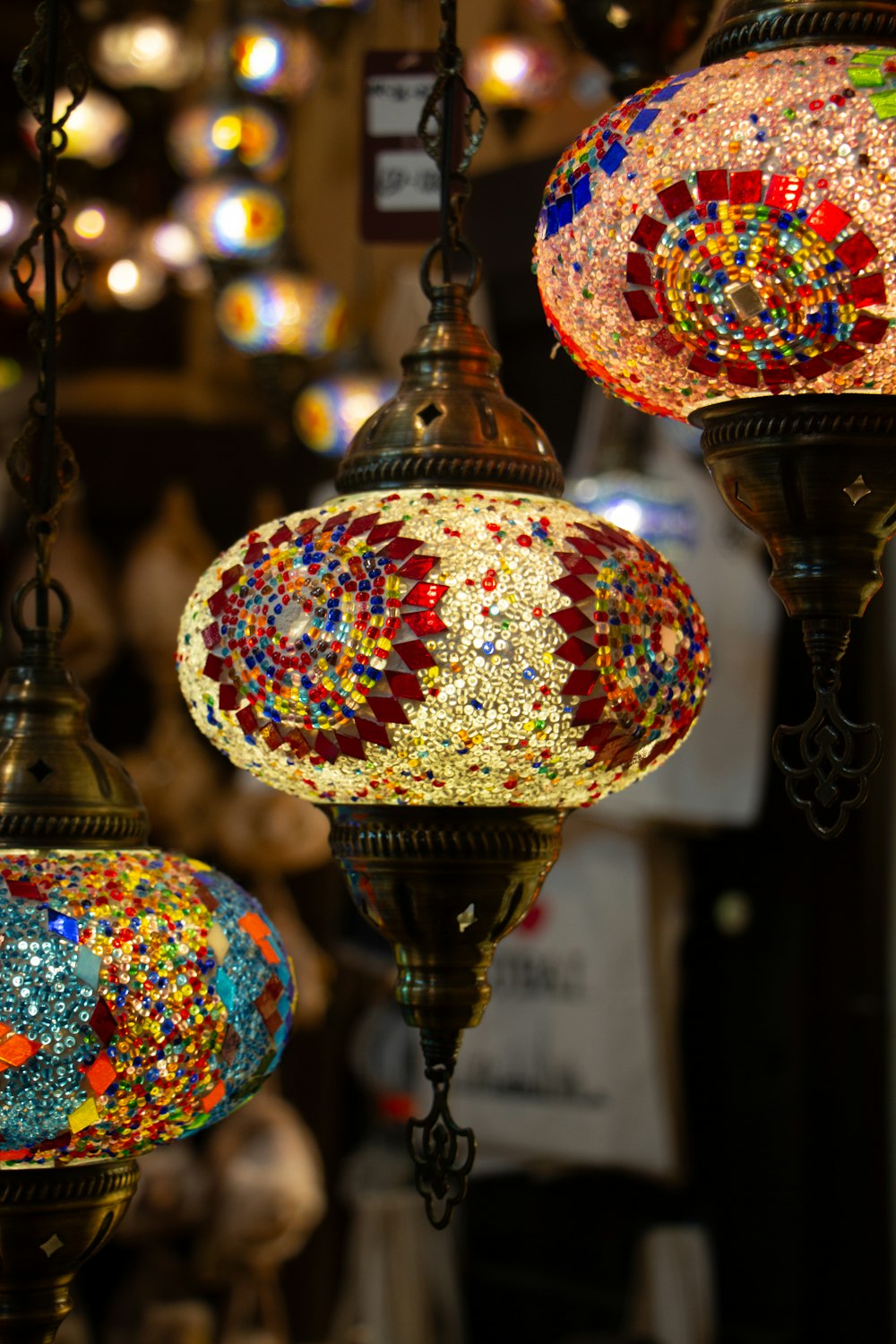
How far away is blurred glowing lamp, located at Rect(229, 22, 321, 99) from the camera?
306cm

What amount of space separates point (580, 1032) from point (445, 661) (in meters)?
2.23

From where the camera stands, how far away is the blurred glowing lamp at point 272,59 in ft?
10.0

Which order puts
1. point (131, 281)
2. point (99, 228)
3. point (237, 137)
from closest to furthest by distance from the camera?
point (237, 137) < point (99, 228) < point (131, 281)

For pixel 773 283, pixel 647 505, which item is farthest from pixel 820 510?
pixel 647 505

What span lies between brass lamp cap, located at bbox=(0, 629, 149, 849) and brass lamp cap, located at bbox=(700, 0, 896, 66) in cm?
49

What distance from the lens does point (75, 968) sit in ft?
3.00

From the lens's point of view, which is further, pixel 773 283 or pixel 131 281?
pixel 131 281

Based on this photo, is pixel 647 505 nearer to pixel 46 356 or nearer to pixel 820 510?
pixel 46 356

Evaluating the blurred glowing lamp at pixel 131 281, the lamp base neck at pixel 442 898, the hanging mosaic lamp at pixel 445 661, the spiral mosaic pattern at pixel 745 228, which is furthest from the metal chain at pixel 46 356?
the blurred glowing lamp at pixel 131 281

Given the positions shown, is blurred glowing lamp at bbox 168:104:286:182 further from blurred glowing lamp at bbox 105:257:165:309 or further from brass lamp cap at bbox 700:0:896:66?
brass lamp cap at bbox 700:0:896:66

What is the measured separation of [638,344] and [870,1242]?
2.32 m

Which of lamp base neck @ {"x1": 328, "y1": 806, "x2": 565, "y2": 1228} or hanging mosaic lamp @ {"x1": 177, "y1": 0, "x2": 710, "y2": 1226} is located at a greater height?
hanging mosaic lamp @ {"x1": 177, "y1": 0, "x2": 710, "y2": 1226}

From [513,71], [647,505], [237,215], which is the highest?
[513,71]

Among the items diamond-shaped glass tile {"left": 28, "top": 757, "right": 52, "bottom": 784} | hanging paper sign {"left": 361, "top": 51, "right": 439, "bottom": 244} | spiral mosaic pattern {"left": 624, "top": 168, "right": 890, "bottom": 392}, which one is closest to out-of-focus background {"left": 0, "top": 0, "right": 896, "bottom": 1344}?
hanging paper sign {"left": 361, "top": 51, "right": 439, "bottom": 244}
